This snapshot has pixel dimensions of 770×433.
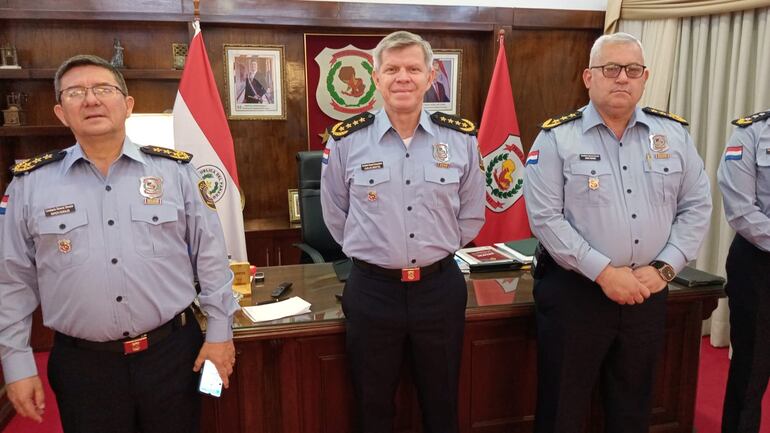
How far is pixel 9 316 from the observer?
4.73ft

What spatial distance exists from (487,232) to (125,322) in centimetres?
270

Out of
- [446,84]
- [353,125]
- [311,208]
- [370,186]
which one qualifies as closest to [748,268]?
[370,186]

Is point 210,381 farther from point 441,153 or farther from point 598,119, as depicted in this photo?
point 598,119

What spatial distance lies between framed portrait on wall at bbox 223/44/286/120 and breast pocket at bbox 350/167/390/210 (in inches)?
90.7

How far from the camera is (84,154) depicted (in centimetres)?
148

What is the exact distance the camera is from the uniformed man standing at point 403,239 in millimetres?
1771

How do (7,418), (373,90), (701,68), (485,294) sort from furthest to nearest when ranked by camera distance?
(373,90)
(701,68)
(7,418)
(485,294)

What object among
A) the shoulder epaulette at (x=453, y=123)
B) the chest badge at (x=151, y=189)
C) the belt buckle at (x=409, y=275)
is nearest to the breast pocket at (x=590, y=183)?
the shoulder epaulette at (x=453, y=123)

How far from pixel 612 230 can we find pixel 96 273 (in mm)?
1506

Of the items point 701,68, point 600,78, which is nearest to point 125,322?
point 600,78

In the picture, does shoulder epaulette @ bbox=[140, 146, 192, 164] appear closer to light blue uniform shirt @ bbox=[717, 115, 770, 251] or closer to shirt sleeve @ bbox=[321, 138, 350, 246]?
shirt sleeve @ bbox=[321, 138, 350, 246]

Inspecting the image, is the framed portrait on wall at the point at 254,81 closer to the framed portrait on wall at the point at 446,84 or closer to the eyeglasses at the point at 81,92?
the framed portrait on wall at the point at 446,84

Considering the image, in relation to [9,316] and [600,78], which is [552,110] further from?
[9,316]

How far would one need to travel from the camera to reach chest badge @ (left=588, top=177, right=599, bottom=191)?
1.81 meters
